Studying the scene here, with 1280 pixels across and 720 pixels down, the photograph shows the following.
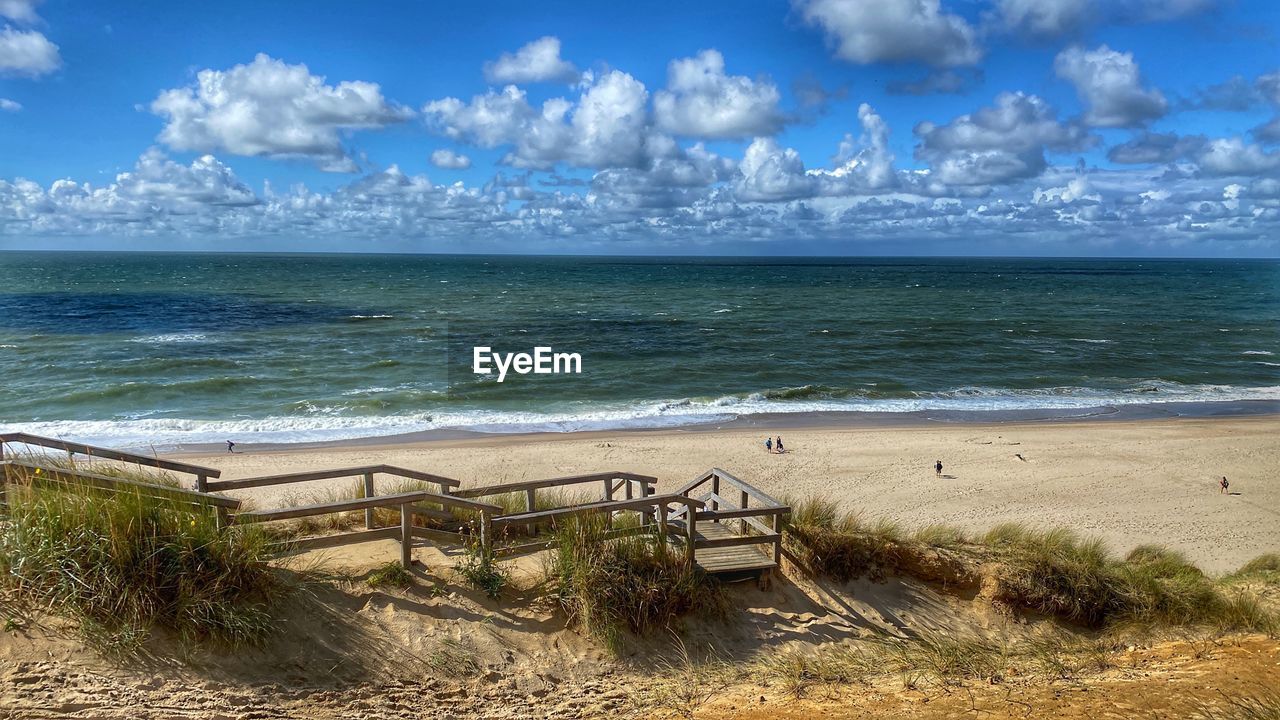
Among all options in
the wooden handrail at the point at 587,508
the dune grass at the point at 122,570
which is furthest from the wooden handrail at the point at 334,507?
the dune grass at the point at 122,570

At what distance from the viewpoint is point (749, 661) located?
7.65 metres

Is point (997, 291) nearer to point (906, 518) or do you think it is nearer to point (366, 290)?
point (366, 290)

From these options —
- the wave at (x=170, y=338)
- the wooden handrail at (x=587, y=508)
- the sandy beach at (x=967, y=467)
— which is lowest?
the sandy beach at (x=967, y=467)

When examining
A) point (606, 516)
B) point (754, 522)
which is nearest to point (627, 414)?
point (754, 522)

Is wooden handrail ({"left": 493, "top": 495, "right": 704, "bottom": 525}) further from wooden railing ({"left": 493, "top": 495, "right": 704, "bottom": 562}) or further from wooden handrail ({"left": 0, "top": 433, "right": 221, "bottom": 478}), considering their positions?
wooden handrail ({"left": 0, "top": 433, "right": 221, "bottom": 478})

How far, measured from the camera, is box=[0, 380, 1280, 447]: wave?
23016mm

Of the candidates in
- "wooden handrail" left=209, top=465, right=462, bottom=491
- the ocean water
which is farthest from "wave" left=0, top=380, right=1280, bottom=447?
"wooden handrail" left=209, top=465, right=462, bottom=491

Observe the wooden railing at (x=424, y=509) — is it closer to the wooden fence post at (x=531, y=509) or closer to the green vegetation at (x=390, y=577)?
the wooden fence post at (x=531, y=509)

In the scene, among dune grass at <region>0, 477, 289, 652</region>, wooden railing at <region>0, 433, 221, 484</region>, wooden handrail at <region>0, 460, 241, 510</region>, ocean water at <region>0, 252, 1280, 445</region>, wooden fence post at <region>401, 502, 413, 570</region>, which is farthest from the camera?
ocean water at <region>0, 252, 1280, 445</region>

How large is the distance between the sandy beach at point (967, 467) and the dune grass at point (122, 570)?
9.77m

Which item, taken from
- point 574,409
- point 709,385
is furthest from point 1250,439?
point 574,409

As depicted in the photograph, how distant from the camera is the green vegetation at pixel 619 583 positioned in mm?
7609

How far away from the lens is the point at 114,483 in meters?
6.93

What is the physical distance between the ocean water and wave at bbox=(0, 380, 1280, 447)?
118mm
